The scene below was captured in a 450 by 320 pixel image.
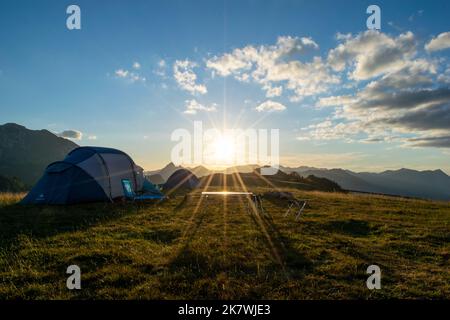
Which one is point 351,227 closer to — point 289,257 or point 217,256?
point 289,257

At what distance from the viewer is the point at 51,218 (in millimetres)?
14266

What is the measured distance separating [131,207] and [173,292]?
44.1 feet

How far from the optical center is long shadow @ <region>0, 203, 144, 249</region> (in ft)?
37.1

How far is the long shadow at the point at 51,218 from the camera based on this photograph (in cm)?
1131

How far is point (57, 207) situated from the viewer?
1766cm

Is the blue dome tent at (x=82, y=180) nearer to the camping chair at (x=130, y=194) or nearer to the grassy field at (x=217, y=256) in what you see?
the camping chair at (x=130, y=194)

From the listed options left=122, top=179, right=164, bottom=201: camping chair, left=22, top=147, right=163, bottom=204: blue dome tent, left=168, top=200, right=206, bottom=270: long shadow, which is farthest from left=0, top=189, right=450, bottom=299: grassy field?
left=122, top=179, right=164, bottom=201: camping chair

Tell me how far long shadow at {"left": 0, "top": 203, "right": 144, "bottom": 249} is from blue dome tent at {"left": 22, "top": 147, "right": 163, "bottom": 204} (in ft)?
2.98

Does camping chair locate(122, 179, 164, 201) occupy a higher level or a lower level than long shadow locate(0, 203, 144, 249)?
higher

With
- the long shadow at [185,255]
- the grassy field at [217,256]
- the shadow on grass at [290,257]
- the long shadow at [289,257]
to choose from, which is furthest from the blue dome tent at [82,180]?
the shadow on grass at [290,257]

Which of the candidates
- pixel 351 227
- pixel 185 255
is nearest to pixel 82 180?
pixel 185 255

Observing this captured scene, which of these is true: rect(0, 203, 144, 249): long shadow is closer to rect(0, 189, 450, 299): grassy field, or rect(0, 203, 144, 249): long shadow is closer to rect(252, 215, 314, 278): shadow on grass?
rect(0, 189, 450, 299): grassy field

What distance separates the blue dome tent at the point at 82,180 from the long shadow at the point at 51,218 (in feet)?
2.98

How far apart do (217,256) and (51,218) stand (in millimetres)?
10211
